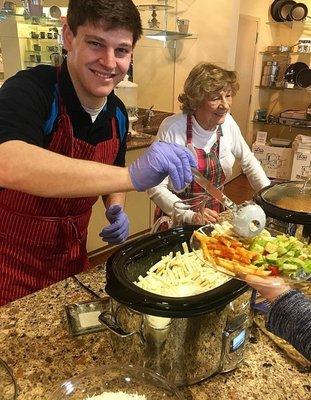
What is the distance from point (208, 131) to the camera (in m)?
1.85

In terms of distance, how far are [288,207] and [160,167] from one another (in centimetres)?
45

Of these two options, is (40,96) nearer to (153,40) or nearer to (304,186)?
(304,186)

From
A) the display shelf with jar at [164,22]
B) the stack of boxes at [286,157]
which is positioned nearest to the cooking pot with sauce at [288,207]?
the stack of boxes at [286,157]

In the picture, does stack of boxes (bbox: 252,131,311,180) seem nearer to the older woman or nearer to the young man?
the older woman

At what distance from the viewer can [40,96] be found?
113cm

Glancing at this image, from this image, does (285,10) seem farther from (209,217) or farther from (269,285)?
(269,285)

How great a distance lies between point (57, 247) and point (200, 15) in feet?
11.5

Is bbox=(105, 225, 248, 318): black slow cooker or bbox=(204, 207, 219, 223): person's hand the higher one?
bbox=(105, 225, 248, 318): black slow cooker

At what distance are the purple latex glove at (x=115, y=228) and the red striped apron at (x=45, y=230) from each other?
0.10 m

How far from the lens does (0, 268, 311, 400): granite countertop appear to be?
79 cm

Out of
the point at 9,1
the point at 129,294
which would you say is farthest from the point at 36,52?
the point at 129,294

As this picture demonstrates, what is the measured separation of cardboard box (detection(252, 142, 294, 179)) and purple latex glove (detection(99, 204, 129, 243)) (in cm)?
324

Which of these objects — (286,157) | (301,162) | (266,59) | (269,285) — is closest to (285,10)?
(266,59)

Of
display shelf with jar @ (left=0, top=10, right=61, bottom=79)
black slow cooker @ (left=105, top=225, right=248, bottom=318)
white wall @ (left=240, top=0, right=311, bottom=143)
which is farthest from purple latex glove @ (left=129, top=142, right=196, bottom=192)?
white wall @ (left=240, top=0, right=311, bottom=143)
